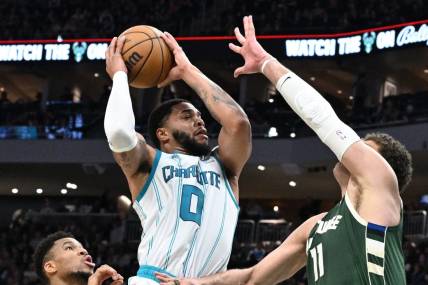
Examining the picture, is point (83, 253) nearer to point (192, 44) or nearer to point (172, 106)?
point (172, 106)

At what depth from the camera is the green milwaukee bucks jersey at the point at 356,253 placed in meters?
4.18

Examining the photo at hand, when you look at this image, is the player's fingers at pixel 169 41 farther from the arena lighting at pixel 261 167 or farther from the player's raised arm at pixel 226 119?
the arena lighting at pixel 261 167


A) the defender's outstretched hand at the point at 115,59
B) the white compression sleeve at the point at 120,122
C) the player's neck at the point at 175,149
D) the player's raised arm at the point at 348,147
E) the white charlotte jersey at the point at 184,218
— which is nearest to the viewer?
the player's raised arm at the point at 348,147

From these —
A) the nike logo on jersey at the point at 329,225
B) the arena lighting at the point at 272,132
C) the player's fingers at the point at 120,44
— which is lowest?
the nike logo on jersey at the point at 329,225

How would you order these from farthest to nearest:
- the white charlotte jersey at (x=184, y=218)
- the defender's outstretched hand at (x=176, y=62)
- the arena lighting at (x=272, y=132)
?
the arena lighting at (x=272, y=132), the defender's outstretched hand at (x=176, y=62), the white charlotte jersey at (x=184, y=218)

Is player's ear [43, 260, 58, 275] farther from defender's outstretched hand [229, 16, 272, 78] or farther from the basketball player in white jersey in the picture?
defender's outstretched hand [229, 16, 272, 78]

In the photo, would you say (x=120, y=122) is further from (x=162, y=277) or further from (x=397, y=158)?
(x=397, y=158)

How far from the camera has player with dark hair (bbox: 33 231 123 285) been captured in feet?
20.6

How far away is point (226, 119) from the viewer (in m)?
5.60

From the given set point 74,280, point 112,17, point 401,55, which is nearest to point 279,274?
point 74,280

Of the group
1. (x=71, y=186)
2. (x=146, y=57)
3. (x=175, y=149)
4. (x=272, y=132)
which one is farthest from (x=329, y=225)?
(x=71, y=186)

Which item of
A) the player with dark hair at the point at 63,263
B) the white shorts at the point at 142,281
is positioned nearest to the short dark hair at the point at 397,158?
the white shorts at the point at 142,281

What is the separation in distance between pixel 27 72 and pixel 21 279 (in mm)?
10682

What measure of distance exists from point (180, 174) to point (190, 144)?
0.92 feet
